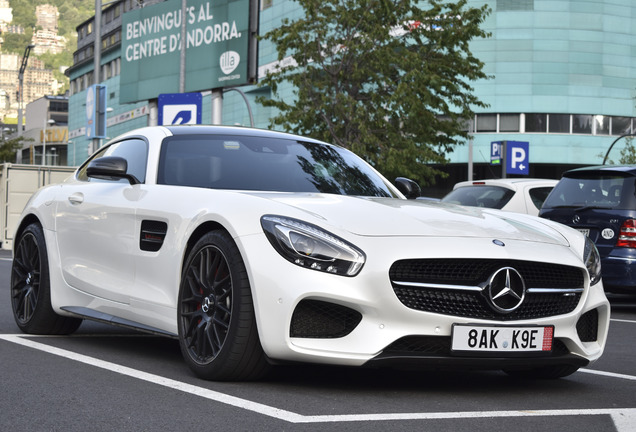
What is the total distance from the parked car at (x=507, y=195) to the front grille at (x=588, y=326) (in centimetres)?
772

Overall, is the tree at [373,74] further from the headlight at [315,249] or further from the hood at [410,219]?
the headlight at [315,249]

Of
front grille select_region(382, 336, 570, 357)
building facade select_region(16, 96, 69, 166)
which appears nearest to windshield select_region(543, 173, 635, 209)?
front grille select_region(382, 336, 570, 357)

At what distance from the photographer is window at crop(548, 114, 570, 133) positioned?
193 feet

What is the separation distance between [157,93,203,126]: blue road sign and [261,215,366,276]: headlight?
18.0m

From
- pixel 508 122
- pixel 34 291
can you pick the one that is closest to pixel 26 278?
pixel 34 291

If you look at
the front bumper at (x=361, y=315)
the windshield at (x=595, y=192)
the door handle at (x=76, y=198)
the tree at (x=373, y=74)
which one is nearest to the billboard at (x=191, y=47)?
the tree at (x=373, y=74)

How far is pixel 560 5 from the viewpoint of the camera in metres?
57.8

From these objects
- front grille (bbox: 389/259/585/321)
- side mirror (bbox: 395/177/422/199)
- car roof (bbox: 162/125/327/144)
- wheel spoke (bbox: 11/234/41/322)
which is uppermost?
car roof (bbox: 162/125/327/144)

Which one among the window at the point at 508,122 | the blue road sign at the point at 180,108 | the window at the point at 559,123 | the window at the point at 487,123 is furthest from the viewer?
the window at the point at 487,123

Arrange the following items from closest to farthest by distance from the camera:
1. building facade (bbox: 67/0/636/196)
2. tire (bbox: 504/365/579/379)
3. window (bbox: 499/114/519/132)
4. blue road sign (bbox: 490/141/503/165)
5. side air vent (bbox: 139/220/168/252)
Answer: tire (bbox: 504/365/579/379) → side air vent (bbox: 139/220/168/252) → blue road sign (bbox: 490/141/503/165) → building facade (bbox: 67/0/636/196) → window (bbox: 499/114/519/132)

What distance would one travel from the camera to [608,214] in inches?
430

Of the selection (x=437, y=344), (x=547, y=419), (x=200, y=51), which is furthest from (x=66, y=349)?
(x=200, y=51)

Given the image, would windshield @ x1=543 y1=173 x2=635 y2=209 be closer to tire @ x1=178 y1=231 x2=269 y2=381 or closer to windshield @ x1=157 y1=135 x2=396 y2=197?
windshield @ x1=157 y1=135 x2=396 y2=197

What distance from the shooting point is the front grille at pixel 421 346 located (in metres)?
4.74
